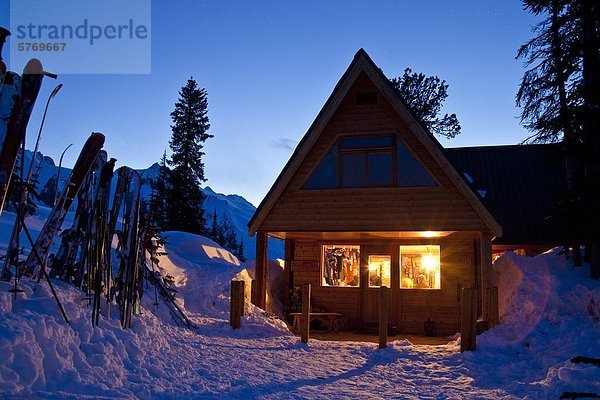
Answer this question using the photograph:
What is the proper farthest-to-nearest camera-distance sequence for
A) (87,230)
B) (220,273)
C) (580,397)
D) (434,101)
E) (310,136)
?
(434,101)
(220,273)
(310,136)
(87,230)
(580,397)

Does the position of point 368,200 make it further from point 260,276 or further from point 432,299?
point 432,299

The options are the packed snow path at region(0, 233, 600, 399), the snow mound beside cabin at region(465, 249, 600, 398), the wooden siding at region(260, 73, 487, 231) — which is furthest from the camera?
the wooden siding at region(260, 73, 487, 231)

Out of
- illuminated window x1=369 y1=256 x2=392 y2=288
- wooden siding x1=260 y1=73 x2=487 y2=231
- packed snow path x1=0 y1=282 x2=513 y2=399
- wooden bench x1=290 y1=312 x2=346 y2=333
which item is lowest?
wooden bench x1=290 y1=312 x2=346 y2=333

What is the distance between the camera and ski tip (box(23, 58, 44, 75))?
6.60 metres

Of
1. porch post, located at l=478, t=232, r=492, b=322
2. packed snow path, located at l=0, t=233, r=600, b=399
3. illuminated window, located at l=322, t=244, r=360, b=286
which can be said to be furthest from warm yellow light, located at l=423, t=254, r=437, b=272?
porch post, located at l=478, t=232, r=492, b=322

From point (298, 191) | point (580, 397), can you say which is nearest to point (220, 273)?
point (298, 191)

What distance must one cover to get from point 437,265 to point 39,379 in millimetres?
11872

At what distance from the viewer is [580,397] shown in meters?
4.95

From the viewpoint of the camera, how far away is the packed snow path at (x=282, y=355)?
5375mm

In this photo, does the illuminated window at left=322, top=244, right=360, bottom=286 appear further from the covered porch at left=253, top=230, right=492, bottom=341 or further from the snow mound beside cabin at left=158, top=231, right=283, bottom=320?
the snow mound beside cabin at left=158, top=231, right=283, bottom=320

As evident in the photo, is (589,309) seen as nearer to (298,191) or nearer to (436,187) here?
(436,187)

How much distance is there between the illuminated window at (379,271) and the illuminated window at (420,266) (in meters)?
0.47

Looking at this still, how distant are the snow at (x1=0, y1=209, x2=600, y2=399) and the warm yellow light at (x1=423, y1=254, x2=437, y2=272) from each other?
218 cm

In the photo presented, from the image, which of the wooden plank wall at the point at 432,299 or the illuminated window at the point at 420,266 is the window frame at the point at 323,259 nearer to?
the wooden plank wall at the point at 432,299
